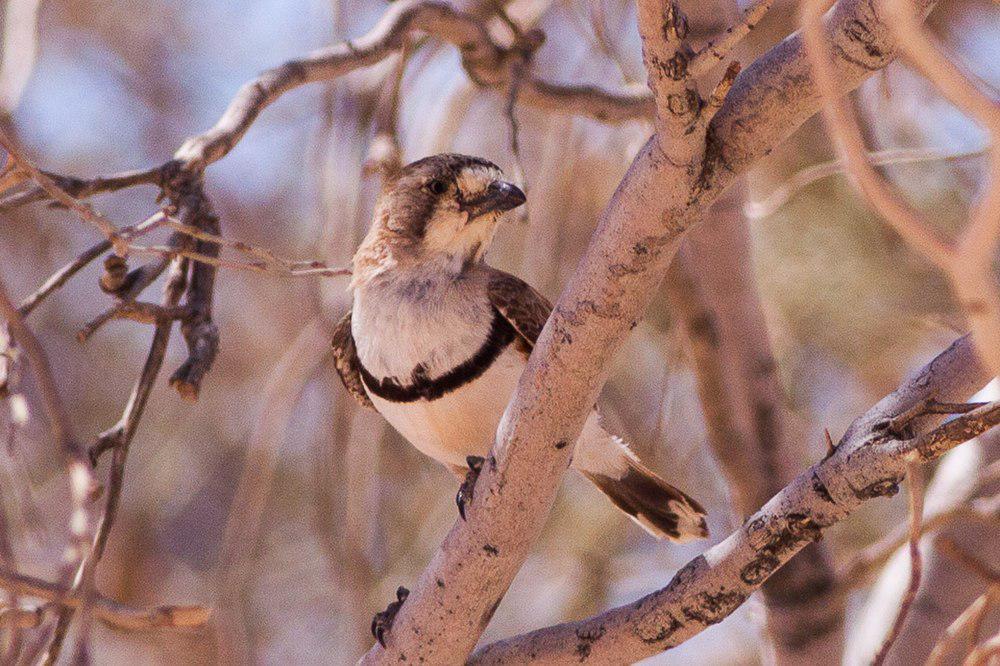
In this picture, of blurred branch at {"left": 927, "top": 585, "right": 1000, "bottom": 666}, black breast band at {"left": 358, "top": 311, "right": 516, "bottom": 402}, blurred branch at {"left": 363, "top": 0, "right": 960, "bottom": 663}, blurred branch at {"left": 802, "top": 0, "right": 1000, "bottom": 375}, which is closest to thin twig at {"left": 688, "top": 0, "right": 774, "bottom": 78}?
blurred branch at {"left": 363, "top": 0, "right": 960, "bottom": 663}

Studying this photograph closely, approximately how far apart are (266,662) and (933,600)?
4.75 meters

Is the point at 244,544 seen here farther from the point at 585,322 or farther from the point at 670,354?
the point at 585,322

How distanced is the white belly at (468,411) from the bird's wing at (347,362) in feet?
1.07

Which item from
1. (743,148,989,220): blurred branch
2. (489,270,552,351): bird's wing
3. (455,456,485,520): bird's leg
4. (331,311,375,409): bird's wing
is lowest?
(455,456,485,520): bird's leg

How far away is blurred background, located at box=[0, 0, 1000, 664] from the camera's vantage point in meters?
4.69

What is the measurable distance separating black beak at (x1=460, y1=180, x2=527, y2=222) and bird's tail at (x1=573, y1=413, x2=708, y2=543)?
2.39ft

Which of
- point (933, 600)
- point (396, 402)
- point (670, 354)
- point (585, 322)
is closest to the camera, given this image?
point (585, 322)

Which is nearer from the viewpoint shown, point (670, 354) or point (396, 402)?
point (396, 402)

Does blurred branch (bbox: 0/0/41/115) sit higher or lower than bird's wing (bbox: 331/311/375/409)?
higher


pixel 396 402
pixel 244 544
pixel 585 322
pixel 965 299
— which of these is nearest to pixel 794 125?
pixel 585 322

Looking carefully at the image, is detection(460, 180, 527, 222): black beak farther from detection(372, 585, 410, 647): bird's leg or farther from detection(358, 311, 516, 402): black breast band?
detection(372, 585, 410, 647): bird's leg

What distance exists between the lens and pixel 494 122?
22.1 ft

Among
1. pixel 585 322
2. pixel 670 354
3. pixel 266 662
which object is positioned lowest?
pixel 585 322

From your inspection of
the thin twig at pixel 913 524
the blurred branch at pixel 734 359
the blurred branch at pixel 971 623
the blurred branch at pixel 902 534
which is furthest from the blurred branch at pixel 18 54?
the blurred branch at pixel 902 534
